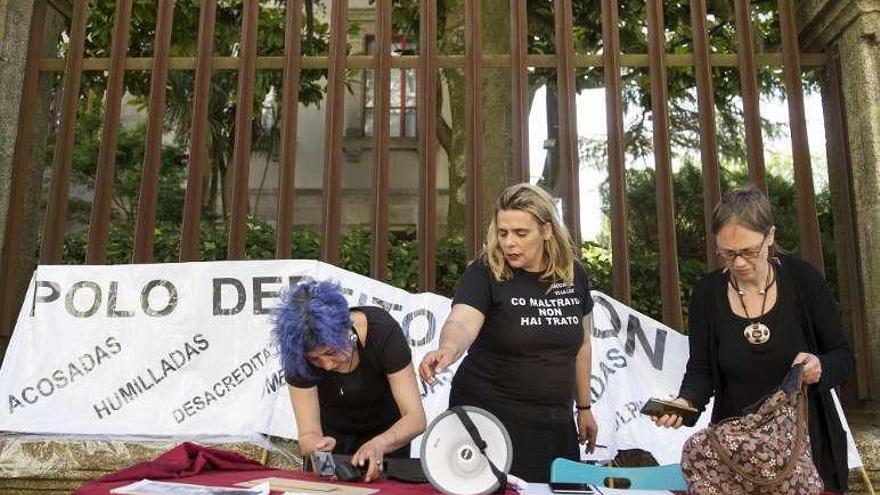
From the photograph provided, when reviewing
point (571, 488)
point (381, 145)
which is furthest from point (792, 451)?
point (381, 145)

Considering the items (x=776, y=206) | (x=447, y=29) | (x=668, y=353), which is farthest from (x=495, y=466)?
(x=776, y=206)

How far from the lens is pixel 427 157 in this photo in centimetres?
443

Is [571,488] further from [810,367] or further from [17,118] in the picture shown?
[17,118]

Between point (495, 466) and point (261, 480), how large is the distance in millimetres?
678

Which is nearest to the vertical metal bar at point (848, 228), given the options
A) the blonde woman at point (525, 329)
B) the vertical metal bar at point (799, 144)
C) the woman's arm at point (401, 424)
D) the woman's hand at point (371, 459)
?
the vertical metal bar at point (799, 144)

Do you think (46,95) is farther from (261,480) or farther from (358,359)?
(261,480)

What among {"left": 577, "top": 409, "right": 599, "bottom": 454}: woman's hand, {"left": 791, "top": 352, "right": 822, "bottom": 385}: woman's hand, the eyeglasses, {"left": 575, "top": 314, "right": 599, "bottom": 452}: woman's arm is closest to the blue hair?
{"left": 575, "top": 314, "right": 599, "bottom": 452}: woman's arm

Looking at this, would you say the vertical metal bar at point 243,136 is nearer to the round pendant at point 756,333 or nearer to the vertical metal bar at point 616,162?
the vertical metal bar at point 616,162

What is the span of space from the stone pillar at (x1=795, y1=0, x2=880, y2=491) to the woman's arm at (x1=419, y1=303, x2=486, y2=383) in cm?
247

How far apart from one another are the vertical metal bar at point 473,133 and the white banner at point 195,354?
48 cm

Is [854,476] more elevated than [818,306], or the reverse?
[818,306]

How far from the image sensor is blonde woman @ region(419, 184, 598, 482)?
8.66ft

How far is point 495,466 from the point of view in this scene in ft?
6.68

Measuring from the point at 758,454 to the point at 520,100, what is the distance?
117 inches
